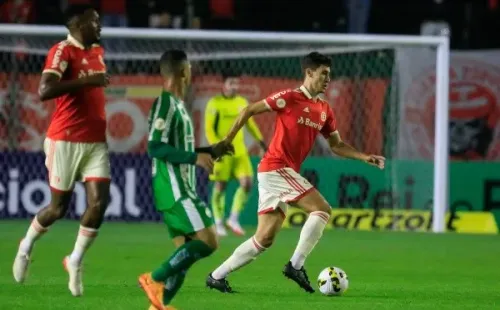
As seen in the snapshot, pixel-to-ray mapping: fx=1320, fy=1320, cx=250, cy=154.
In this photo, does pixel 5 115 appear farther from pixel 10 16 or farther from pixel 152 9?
pixel 152 9

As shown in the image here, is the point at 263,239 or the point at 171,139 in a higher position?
the point at 171,139

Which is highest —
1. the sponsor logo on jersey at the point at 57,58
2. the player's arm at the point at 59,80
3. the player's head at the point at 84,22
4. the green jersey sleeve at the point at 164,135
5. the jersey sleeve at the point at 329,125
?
the player's head at the point at 84,22

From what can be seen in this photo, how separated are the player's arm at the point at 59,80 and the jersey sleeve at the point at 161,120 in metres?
1.17

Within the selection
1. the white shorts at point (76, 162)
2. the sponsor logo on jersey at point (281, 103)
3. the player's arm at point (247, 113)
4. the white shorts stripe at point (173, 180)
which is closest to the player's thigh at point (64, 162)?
the white shorts at point (76, 162)

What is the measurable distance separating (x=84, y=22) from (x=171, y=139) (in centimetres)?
177

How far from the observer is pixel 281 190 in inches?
388

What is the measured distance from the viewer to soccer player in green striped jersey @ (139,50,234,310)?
7781 mm

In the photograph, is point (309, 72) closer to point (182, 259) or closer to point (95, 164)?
point (95, 164)

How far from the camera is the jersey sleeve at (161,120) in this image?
782 centimetres

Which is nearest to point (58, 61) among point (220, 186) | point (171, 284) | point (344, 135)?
point (171, 284)

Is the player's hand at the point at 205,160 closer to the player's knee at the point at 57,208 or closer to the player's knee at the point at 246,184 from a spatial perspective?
the player's knee at the point at 57,208

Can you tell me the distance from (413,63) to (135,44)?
391 centimetres

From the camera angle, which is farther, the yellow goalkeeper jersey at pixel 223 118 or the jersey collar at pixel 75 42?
the yellow goalkeeper jersey at pixel 223 118

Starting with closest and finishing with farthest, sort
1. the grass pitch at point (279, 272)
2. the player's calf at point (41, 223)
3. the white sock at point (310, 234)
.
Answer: the grass pitch at point (279, 272)
the player's calf at point (41, 223)
the white sock at point (310, 234)
